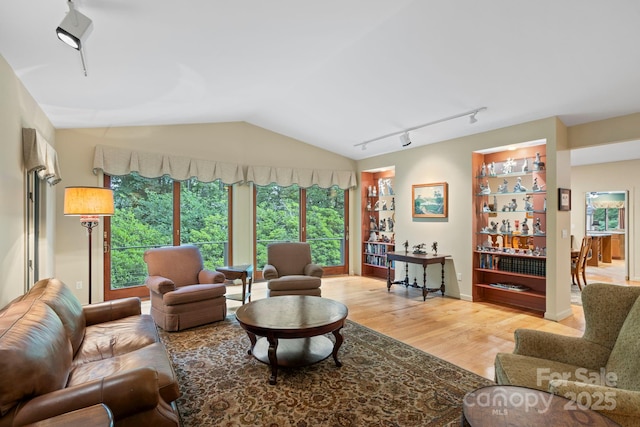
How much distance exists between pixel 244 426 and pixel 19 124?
10.3 feet

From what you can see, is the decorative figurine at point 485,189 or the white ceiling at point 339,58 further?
the decorative figurine at point 485,189

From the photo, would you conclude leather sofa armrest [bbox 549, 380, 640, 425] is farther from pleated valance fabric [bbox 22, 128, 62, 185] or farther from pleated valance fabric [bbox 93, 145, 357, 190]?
pleated valance fabric [bbox 93, 145, 357, 190]

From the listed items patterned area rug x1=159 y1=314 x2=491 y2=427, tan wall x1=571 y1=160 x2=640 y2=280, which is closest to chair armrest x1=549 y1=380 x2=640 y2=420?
patterned area rug x1=159 y1=314 x2=491 y2=427

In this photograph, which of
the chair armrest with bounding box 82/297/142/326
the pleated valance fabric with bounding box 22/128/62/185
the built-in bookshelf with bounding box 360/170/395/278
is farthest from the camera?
the built-in bookshelf with bounding box 360/170/395/278

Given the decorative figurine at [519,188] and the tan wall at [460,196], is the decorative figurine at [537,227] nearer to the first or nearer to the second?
the tan wall at [460,196]

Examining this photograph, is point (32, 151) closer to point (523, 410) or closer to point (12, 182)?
point (12, 182)

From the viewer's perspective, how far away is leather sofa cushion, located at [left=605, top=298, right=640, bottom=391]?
1.66m

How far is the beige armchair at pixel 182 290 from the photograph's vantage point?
12.1ft

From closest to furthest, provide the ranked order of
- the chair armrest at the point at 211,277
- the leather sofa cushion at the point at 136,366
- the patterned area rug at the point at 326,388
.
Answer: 1. the leather sofa cushion at the point at 136,366
2. the patterned area rug at the point at 326,388
3. the chair armrest at the point at 211,277

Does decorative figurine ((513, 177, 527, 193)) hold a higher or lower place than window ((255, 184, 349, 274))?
higher

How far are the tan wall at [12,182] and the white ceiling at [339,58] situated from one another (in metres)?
0.18

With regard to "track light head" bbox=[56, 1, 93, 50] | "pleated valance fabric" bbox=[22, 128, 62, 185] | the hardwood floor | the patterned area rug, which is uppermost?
"track light head" bbox=[56, 1, 93, 50]

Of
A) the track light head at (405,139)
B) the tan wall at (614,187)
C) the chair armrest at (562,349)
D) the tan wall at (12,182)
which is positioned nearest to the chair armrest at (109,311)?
the tan wall at (12,182)

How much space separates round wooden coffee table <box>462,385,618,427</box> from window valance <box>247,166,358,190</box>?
526 cm
